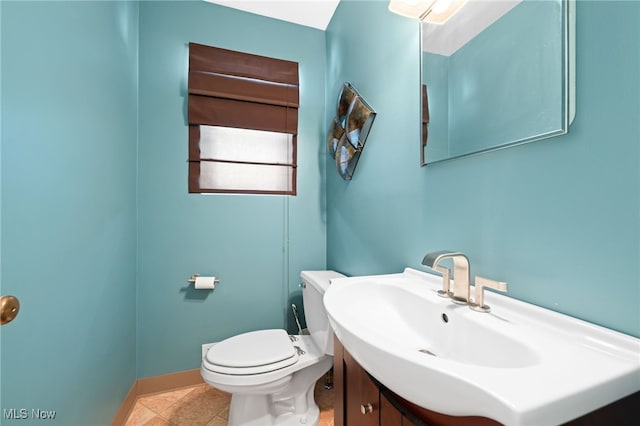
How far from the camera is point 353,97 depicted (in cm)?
149

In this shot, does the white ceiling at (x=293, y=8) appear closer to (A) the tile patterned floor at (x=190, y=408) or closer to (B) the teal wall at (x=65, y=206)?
(B) the teal wall at (x=65, y=206)

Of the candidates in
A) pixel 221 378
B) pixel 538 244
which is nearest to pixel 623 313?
pixel 538 244

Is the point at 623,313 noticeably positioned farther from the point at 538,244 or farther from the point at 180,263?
the point at 180,263

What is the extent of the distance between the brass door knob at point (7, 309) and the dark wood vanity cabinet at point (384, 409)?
0.82 metres

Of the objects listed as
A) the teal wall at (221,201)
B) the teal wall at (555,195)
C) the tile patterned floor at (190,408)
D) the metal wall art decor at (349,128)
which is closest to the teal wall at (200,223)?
the teal wall at (221,201)

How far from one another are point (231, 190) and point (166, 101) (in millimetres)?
673

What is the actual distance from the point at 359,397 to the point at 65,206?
3.59 ft

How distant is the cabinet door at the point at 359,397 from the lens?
0.65 meters

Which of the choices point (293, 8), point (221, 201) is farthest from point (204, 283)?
point (293, 8)

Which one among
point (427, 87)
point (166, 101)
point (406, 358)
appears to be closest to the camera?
point (406, 358)

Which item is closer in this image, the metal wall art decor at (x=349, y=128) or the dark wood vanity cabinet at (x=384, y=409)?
the dark wood vanity cabinet at (x=384, y=409)

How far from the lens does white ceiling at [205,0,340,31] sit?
171 cm

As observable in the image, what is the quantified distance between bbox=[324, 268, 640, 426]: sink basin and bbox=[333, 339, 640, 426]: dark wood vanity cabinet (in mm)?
29

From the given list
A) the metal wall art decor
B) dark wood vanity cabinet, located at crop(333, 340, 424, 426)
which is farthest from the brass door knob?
the metal wall art decor
